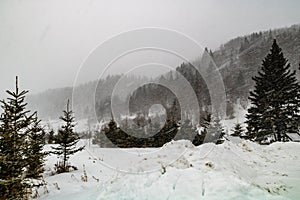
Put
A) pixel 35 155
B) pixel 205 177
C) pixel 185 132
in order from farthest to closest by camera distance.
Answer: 1. pixel 185 132
2. pixel 35 155
3. pixel 205 177

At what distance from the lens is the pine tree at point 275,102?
24.2 meters

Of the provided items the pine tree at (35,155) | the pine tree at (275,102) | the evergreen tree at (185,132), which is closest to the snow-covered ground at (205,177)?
the pine tree at (35,155)

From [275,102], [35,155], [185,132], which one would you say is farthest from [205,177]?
[275,102]

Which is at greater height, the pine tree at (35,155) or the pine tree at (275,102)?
the pine tree at (275,102)

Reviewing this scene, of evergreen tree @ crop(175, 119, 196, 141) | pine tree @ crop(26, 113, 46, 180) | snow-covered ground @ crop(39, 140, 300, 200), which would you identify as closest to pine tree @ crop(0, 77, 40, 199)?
pine tree @ crop(26, 113, 46, 180)

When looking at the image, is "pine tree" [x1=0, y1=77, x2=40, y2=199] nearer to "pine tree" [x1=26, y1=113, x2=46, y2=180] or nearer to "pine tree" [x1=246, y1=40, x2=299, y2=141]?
"pine tree" [x1=26, y1=113, x2=46, y2=180]

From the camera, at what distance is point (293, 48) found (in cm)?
9400

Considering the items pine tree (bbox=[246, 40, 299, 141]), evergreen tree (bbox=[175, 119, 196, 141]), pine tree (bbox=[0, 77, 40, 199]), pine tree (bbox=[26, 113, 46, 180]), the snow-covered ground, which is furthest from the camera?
evergreen tree (bbox=[175, 119, 196, 141])

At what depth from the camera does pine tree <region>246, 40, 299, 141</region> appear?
2419cm

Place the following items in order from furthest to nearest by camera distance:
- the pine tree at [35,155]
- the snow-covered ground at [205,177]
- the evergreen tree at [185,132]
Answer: the evergreen tree at [185,132]
the pine tree at [35,155]
the snow-covered ground at [205,177]

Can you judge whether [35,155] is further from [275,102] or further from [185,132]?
[275,102]

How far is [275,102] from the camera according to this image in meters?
24.4

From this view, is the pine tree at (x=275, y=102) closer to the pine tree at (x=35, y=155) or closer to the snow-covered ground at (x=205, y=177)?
the snow-covered ground at (x=205, y=177)

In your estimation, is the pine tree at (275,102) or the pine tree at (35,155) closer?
the pine tree at (35,155)
